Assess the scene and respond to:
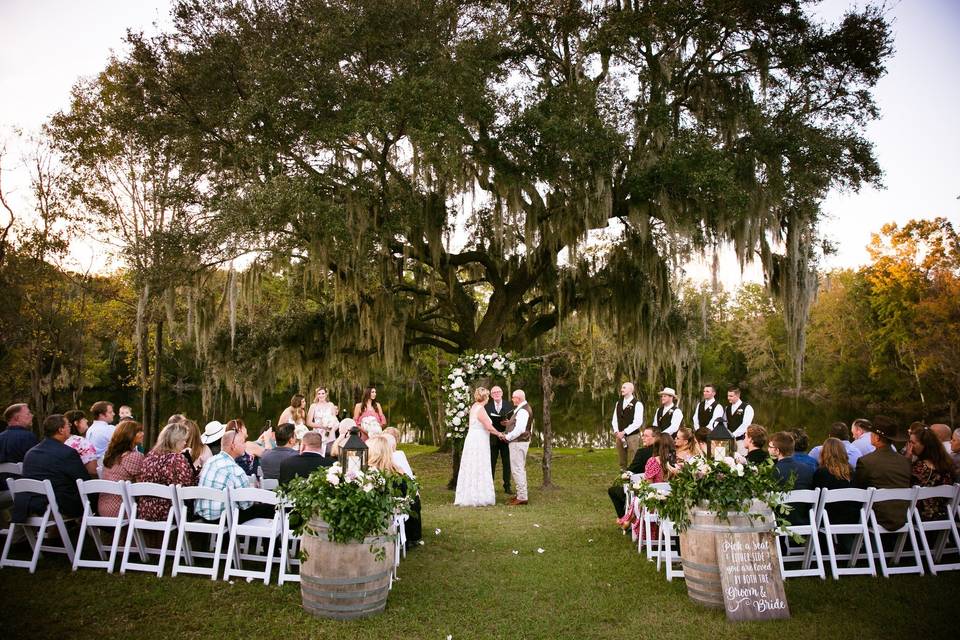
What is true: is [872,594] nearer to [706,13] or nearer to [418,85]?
[418,85]

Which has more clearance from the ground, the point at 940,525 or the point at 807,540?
the point at 940,525

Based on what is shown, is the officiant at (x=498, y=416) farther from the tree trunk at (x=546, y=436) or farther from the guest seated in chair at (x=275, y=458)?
the guest seated in chair at (x=275, y=458)

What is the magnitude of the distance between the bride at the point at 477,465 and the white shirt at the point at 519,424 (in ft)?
A: 0.60

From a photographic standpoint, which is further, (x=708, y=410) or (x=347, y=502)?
(x=708, y=410)

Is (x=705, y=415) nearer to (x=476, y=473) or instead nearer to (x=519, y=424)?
(x=519, y=424)

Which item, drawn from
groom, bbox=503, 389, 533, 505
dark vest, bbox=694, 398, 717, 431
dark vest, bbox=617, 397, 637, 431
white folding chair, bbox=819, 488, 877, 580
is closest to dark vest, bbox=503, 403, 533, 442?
groom, bbox=503, 389, 533, 505

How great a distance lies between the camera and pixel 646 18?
11.8m

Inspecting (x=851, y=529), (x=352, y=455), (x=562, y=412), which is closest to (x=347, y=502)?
(x=352, y=455)

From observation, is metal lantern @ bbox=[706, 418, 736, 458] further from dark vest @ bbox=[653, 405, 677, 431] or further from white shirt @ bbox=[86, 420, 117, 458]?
white shirt @ bbox=[86, 420, 117, 458]

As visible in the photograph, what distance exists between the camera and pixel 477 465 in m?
9.27

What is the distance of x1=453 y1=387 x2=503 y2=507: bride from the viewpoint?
9.25 m

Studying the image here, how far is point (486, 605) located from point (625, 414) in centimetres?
688

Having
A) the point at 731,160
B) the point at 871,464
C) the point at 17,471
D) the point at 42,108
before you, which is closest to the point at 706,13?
the point at 731,160

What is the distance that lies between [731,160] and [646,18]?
A: 3.22m
